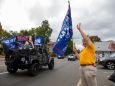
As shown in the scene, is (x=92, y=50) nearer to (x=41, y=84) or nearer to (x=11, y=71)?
(x=41, y=84)

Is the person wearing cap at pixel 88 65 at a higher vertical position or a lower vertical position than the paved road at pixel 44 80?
higher

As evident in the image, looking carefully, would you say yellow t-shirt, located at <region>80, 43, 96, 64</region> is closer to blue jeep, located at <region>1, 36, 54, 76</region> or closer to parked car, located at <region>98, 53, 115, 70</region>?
blue jeep, located at <region>1, 36, 54, 76</region>

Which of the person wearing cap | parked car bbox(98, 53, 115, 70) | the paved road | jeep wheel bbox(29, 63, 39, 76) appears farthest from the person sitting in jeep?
the person wearing cap

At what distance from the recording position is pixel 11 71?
18406 millimetres

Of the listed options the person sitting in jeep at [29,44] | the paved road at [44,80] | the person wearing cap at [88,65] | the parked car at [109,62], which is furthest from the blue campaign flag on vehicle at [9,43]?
the person wearing cap at [88,65]

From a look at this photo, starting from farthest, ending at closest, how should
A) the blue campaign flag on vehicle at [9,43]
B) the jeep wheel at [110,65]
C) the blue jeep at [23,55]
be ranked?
the jeep wheel at [110,65] < the blue campaign flag on vehicle at [9,43] < the blue jeep at [23,55]

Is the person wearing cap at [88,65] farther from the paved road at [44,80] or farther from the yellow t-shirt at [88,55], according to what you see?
the paved road at [44,80]

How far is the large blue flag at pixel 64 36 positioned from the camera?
30.5ft

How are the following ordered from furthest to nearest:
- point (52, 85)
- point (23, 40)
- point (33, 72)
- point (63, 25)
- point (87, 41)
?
point (23, 40), point (33, 72), point (52, 85), point (63, 25), point (87, 41)

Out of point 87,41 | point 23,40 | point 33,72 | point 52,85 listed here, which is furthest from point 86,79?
point 23,40

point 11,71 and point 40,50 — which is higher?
point 40,50

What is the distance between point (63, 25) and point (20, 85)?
3844 millimetres

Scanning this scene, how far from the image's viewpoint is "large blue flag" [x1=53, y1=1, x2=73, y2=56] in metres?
9.30

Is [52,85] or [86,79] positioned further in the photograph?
[52,85]
